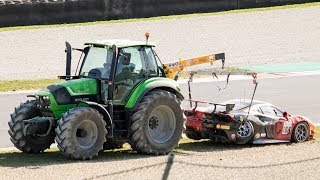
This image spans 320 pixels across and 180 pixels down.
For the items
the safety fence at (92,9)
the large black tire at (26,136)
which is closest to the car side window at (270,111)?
the large black tire at (26,136)

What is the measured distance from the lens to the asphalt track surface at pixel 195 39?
→ 33125 millimetres

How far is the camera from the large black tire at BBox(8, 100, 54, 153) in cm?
1703

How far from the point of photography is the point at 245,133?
62.6ft

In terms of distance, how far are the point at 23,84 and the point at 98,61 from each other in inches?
488

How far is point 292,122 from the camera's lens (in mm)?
19859

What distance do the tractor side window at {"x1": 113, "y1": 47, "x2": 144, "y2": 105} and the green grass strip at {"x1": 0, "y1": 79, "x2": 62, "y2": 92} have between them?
11818 millimetres

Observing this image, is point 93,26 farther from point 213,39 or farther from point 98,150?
point 98,150

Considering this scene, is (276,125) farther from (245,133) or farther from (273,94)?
(273,94)

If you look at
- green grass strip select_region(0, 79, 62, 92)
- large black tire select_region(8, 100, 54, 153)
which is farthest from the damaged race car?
green grass strip select_region(0, 79, 62, 92)

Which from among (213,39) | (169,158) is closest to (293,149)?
(169,158)

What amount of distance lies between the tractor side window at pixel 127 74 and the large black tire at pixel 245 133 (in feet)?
9.02

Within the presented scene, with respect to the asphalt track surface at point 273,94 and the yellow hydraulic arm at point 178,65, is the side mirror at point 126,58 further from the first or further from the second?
the asphalt track surface at point 273,94

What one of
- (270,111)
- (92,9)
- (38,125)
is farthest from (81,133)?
(92,9)

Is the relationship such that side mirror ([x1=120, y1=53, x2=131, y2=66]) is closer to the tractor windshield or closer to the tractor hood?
the tractor windshield
